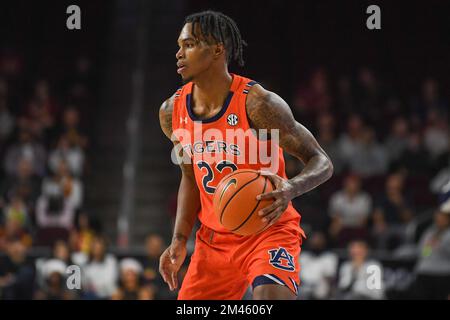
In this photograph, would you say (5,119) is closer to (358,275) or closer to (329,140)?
(329,140)

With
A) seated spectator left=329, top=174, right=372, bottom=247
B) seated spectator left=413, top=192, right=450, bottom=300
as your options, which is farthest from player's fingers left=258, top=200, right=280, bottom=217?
seated spectator left=329, top=174, right=372, bottom=247

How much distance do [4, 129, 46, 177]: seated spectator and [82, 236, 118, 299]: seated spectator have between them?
2.72m

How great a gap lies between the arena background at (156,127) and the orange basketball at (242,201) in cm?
458

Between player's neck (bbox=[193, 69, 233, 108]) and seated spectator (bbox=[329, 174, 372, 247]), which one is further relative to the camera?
seated spectator (bbox=[329, 174, 372, 247])

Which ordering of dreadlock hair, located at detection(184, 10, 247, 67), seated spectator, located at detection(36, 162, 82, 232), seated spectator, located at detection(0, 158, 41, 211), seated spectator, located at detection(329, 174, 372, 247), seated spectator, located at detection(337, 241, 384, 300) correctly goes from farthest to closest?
seated spectator, located at detection(0, 158, 41, 211)
seated spectator, located at detection(36, 162, 82, 232)
seated spectator, located at detection(329, 174, 372, 247)
seated spectator, located at detection(337, 241, 384, 300)
dreadlock hair, located at detection(184, 10, 247, 67)

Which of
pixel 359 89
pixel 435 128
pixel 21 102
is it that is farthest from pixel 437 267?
pixel 21 102

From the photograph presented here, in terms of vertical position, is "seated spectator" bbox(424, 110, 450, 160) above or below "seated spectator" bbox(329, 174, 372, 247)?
above

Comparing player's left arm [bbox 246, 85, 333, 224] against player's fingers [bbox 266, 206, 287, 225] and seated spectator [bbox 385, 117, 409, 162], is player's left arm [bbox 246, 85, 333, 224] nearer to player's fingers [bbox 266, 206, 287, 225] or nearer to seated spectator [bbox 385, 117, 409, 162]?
player's fingers [bbox 266, 206, 287, 225]

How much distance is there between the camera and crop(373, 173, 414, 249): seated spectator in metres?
10.4

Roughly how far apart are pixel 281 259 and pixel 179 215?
925mm

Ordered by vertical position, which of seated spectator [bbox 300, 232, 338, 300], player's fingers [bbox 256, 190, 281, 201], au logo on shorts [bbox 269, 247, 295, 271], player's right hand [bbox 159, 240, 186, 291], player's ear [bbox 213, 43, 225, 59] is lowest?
seated spectator [bbox 300, 232, 338, 300]

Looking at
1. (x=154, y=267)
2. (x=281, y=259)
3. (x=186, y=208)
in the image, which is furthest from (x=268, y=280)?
(x=154, y=267)

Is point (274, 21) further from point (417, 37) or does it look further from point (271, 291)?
point (271, 291)
